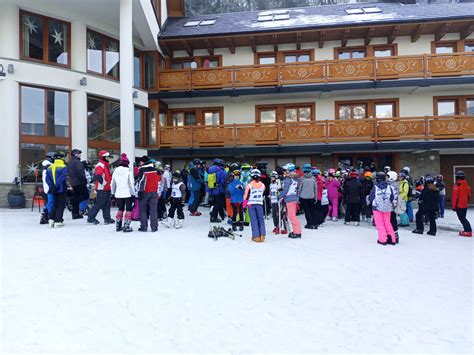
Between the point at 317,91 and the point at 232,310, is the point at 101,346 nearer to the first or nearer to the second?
the point at 232,310

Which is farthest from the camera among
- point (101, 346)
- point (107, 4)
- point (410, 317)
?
point (107, 4)

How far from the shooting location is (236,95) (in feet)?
52.4

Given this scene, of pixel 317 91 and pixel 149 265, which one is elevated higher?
pixel 317 91

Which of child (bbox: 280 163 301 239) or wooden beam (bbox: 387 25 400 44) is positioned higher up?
wooden beam (bbox: 387 25 400 44)

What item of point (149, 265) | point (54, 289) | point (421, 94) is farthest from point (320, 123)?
point (54, 289)

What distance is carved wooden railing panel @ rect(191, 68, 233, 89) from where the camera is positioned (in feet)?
52.2

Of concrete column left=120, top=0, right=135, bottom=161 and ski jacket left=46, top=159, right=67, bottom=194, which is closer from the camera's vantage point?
ski jacket left=46, top=159, right=67, bottom=194

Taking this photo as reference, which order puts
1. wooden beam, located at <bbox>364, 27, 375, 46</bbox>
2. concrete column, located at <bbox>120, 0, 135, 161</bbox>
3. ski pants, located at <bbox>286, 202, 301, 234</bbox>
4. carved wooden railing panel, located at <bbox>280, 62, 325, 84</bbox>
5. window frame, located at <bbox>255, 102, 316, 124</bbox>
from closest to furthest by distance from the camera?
1. ski pants, located at <bbox>286, 202, 301, 234</bbox>
2. concrete column, located at <bbox>120, 0, 135, 161</bbox>
3. carved wooden railing panel, located at <bbox>280, 62, 325, 84</bbox>
4. wooden beam, located at <bbox>364, 27, 375, 46</bbox>
5. window frame, located at <bbox>255, 102, 316, 124</bbox>

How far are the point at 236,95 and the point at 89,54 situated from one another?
7292 mm

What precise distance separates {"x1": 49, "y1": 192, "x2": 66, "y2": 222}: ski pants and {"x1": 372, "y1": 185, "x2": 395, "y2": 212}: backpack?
7.52 m

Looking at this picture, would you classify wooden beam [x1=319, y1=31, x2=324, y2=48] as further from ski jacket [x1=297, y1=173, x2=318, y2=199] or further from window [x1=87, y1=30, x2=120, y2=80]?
ski jacket [x1=297, y1=173, x2=318, y2=199]

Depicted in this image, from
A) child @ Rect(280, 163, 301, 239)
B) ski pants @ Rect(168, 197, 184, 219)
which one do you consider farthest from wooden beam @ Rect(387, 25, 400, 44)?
ski pants @ Rect(168, 197, 184, 219)

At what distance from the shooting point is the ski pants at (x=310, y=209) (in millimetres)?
8333

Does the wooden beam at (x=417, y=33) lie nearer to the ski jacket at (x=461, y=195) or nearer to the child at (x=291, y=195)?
the ski jacket at (x=461, y=195)
